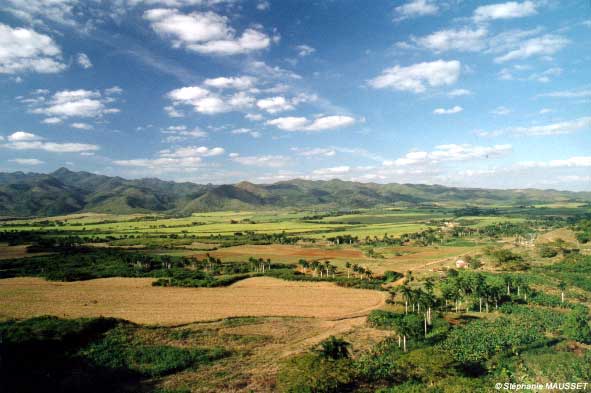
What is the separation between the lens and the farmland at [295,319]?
31422mm

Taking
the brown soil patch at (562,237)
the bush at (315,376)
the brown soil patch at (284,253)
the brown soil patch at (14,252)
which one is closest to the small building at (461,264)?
the brown soil patch at (284,253)

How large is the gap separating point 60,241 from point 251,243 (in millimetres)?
72679

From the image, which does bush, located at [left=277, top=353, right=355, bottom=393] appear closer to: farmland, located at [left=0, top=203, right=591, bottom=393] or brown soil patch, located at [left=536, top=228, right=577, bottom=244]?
farmland, located at [left=0, top=203, right=591, bottom=393]

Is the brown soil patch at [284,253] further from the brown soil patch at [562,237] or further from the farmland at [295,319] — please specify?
the brown soil patch at [562,237]

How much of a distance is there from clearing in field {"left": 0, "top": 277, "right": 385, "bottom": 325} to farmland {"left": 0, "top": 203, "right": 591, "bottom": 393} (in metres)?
0.33

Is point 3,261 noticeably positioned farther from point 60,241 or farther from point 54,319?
point 54,319

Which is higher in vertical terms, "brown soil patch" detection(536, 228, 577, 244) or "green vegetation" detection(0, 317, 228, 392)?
"brown soil patch" detection(536, 228, 577, 244)

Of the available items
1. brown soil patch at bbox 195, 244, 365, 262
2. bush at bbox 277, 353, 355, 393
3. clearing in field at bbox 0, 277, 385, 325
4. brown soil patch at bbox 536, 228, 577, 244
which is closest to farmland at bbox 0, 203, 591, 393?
bush at bbox 277, 353, 355, 393

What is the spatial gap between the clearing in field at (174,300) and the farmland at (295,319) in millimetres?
328

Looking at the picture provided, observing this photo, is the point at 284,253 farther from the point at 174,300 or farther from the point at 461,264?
the point at 174,300

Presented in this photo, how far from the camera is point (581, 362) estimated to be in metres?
31.9

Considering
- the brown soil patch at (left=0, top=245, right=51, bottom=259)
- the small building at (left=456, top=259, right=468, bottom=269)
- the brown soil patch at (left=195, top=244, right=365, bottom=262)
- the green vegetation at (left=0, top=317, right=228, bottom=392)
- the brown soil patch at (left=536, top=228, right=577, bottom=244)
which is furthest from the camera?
the brown soil patch at (left=195, top=244, right=365, bottom=262)

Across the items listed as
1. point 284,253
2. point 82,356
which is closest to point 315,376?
point 82,356

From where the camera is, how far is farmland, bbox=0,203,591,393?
3142 centimetres
